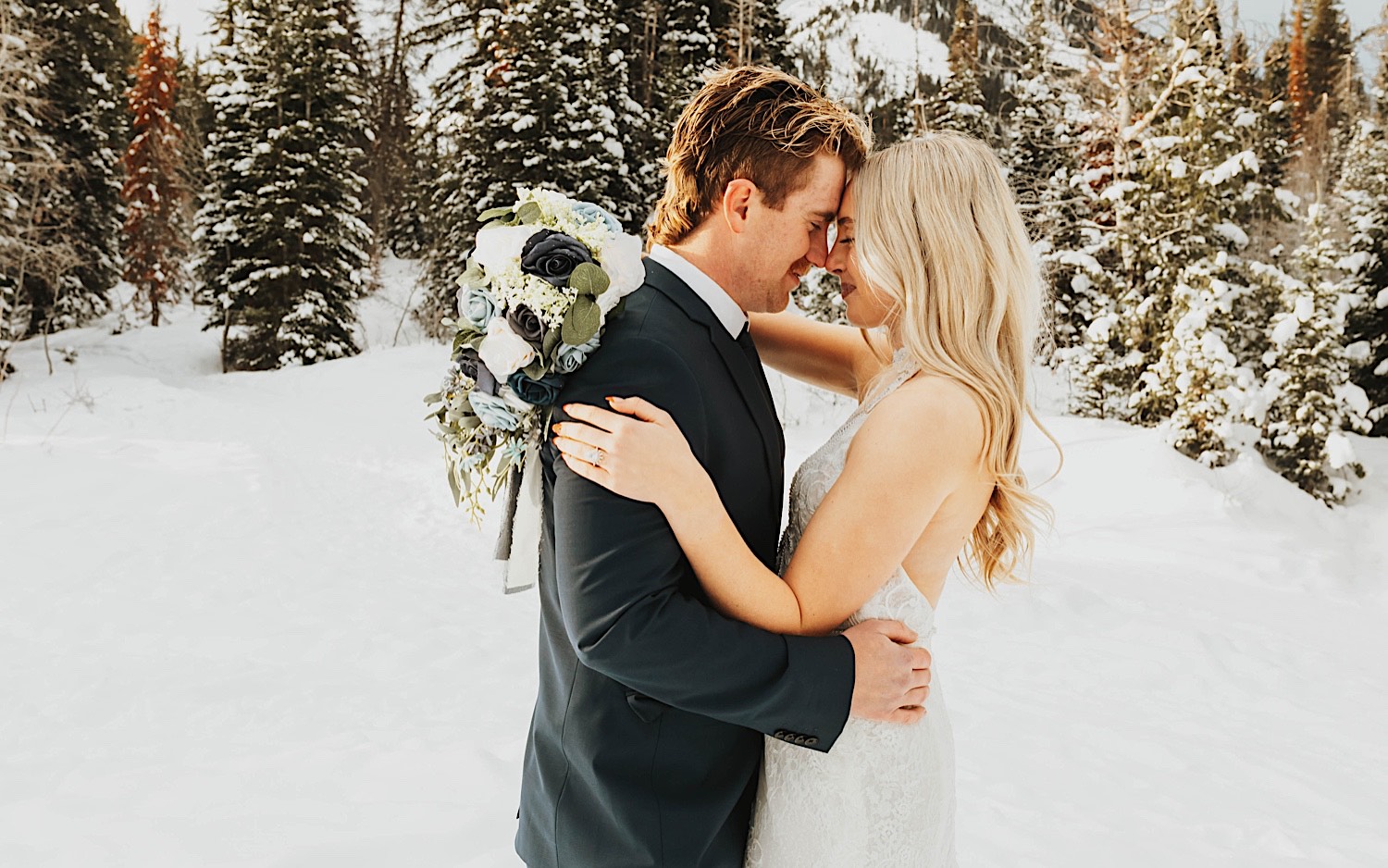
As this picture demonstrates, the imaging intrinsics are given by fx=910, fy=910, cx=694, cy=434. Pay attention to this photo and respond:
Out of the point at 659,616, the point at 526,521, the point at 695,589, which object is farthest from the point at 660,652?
the point at 526,521

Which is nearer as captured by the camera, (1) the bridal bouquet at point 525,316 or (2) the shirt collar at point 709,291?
(1) the bridal bouquet at point 525,316

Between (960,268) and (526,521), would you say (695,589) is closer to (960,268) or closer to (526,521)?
(526,521)

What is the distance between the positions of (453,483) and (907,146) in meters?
1.23

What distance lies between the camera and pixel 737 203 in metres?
1.99

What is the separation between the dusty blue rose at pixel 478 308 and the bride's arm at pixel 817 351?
119cm

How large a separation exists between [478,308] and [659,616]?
670mm

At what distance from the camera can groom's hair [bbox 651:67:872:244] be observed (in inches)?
77.4

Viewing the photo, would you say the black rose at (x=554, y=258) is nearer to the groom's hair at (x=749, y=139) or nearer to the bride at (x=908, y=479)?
the groom's hair at (x=749, y=139)

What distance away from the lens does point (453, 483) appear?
193 centimetres

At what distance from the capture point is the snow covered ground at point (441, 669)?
3.92 m

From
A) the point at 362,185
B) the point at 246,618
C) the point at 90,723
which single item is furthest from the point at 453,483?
the point at 362,185


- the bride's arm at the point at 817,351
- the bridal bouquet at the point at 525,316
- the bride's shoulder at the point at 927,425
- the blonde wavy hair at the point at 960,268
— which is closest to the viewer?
the bridal bouquet at the point at 525,316

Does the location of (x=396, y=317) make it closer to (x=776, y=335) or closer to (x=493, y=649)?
(x=493, y=649)

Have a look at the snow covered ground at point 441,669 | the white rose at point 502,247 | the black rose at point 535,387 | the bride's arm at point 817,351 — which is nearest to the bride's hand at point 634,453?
the black rose at point 535,387
